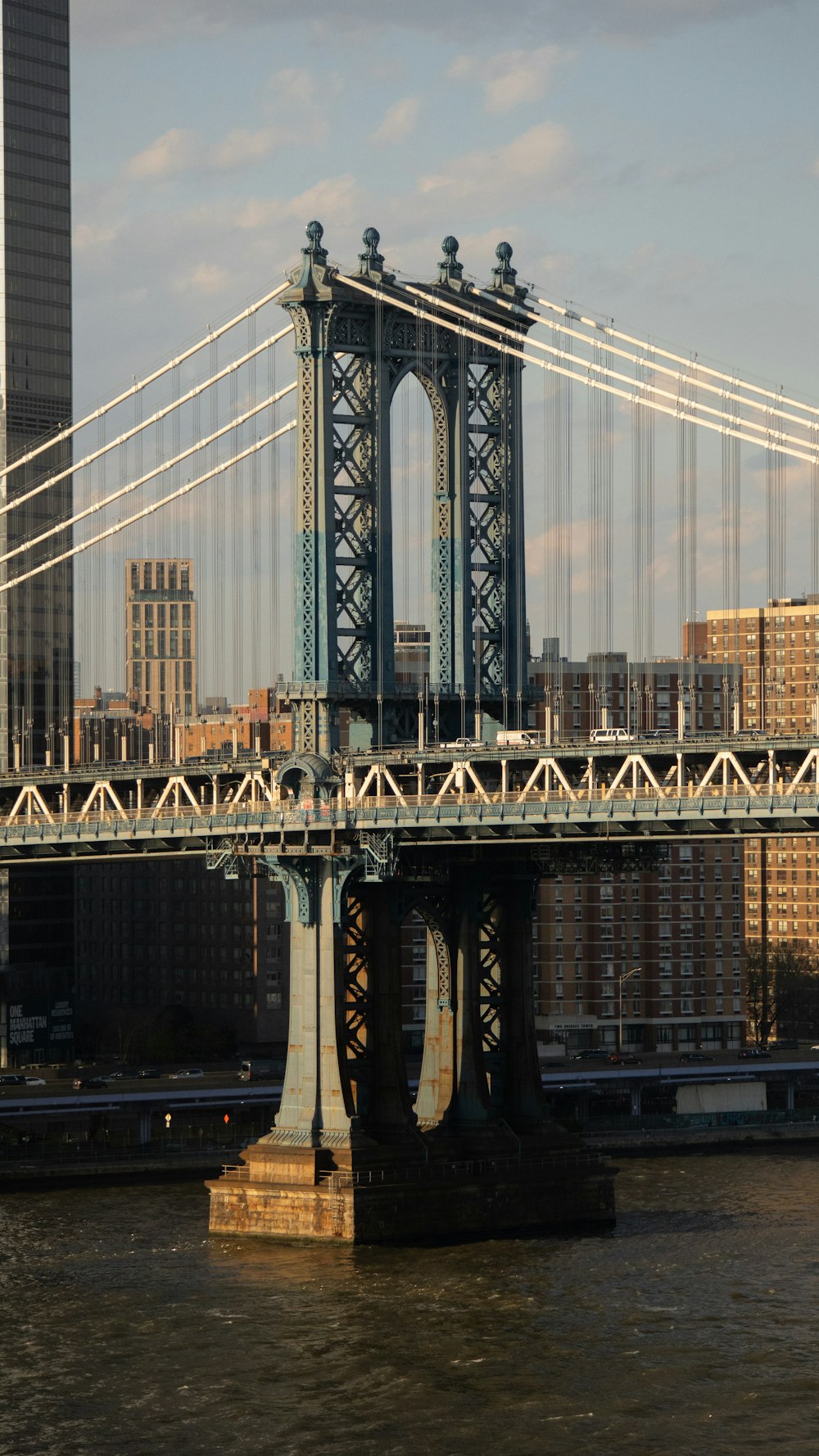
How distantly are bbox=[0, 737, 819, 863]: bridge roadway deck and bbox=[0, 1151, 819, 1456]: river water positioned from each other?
1373cm

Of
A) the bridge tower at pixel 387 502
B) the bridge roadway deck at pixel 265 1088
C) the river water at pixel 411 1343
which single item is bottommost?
the river water at pixel 411 1343

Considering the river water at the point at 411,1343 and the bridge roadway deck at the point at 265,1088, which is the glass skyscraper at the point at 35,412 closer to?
the bridge roadway deck at the point at 265,1088

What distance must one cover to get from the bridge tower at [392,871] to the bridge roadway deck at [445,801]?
2.42 feet

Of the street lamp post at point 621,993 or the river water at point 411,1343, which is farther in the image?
the street lamp post at point 621,993

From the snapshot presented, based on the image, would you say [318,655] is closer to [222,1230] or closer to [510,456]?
[510,456]

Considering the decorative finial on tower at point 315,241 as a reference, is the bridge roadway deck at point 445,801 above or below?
below

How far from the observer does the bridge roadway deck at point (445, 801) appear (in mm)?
81812

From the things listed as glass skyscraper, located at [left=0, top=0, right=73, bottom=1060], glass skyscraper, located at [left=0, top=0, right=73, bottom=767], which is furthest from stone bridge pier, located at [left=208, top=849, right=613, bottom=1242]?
glass skyscraper, located at [left=0, top=0, right=73, bottom=767]

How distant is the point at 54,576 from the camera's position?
6107 inches

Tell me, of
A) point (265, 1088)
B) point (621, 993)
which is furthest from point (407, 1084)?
point (621, 993)

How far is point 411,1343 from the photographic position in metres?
75.6

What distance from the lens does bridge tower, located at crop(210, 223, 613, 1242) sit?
92.4m

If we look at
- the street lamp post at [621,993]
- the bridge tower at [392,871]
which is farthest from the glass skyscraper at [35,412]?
the bridge tower at [392,871]

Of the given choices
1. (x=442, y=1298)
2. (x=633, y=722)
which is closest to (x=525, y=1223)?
(x=442, y=1298)
